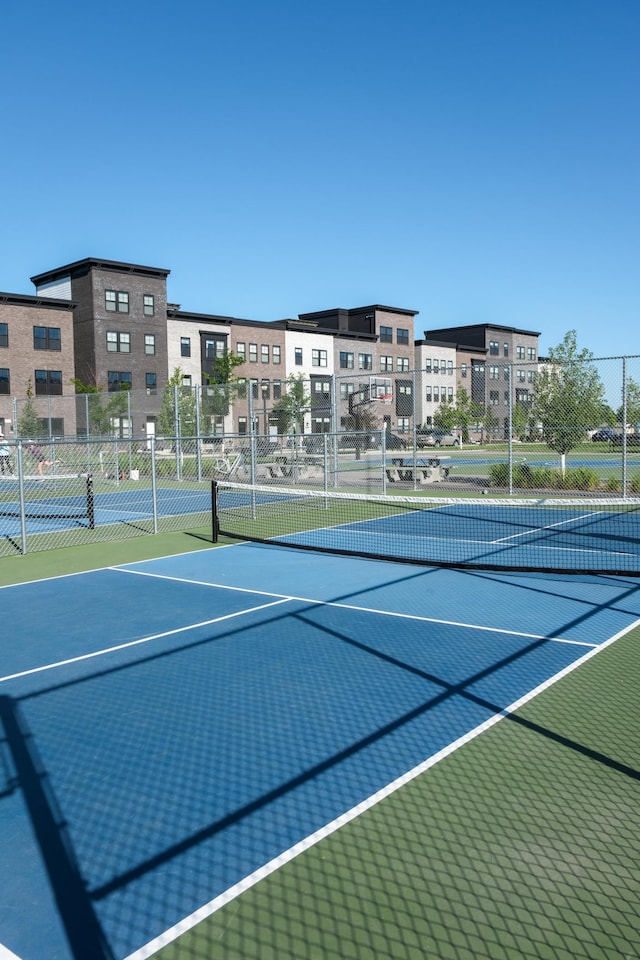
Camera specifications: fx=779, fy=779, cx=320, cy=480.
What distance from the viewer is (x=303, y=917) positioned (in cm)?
385

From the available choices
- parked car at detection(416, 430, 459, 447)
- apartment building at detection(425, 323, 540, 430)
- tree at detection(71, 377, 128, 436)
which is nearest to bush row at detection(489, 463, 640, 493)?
tree at detection(71, 377, 128, 436)

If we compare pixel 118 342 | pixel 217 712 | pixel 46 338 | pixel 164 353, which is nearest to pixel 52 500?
pixel 217 712

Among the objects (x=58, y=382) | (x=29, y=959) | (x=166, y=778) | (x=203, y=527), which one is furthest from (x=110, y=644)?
(x=58, y=382)

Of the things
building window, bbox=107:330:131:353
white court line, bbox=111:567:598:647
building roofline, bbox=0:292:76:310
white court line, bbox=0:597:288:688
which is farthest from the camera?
building window, bbox=107:330:131:353

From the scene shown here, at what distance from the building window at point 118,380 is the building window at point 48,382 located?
10.5 ft

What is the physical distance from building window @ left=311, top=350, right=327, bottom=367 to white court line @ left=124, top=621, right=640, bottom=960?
6069 centimetres

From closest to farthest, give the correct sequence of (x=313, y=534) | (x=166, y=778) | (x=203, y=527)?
(x=166, y=778) → (x=313, y=534) → (x=203, y=527)

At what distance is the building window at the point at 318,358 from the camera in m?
66.2

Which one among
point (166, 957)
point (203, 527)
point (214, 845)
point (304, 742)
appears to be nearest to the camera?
point (166, 957)

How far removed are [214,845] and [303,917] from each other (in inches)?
32.9

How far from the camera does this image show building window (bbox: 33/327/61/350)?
47438 mm

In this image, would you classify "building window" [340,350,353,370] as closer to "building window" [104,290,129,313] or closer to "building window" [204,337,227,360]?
"building window" [204,337,227,360]

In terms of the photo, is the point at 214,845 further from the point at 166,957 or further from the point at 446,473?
the point at 446,473

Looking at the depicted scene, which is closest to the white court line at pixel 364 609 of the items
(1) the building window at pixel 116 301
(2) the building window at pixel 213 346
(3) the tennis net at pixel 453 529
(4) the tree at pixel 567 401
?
(3) the tennis net at pixel 453 529
